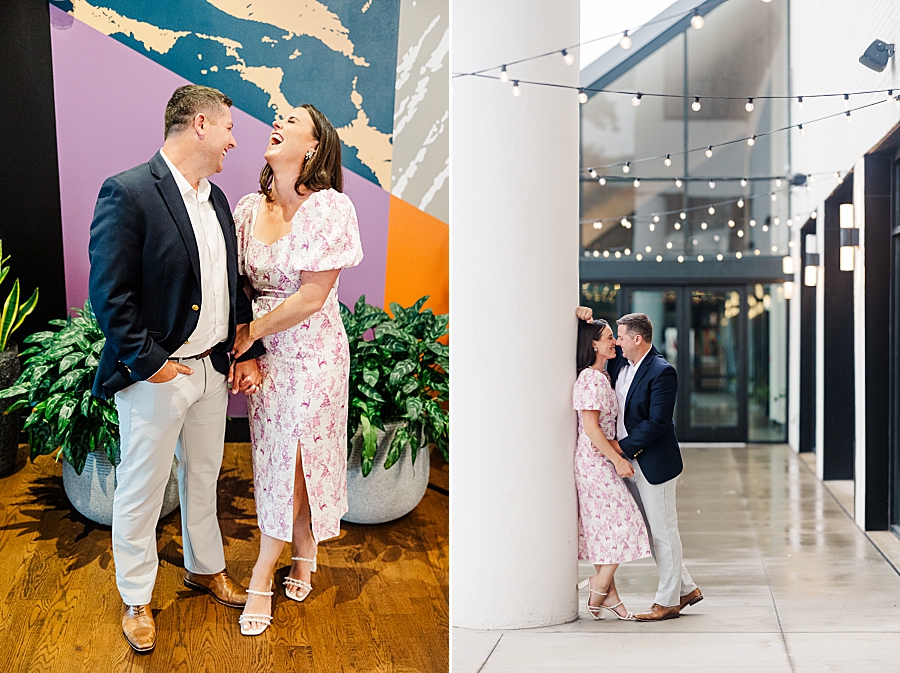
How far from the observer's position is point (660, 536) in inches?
97.7

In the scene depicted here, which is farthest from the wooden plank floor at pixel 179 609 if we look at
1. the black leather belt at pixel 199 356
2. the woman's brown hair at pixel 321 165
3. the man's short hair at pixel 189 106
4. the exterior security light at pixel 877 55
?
the exterior security light at pixel 877 55

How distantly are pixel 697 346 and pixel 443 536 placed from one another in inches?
43.6

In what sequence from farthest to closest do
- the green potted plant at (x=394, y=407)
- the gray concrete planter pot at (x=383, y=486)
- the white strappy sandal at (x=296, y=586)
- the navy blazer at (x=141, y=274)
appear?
1. the gray concrete planter pot at (x=383, y=486)
2. the green potted plant at (x=394, y=407)
3. the white strappy sandal at (x=296, y=586)
4. the navy blazer at (x=141, y=274)

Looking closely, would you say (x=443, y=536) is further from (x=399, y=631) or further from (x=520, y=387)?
(x=520, y=387)

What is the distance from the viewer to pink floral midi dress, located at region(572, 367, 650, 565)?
2461mm

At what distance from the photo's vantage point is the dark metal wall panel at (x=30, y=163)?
1.93 meters

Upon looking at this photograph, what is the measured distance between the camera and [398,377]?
235 cm

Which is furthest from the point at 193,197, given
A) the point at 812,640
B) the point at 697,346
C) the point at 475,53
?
the point at 812,640

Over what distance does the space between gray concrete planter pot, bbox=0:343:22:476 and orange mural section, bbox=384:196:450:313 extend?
3.40ft

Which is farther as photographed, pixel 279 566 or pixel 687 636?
pixel 687 636

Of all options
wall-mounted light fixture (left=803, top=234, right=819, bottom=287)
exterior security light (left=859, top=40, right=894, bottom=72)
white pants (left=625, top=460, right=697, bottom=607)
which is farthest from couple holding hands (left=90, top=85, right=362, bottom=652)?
exterior security light (left=859, top=40, right=894, bottom=72)

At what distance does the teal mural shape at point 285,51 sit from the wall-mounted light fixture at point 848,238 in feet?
5.01

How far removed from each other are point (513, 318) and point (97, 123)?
1.38 m

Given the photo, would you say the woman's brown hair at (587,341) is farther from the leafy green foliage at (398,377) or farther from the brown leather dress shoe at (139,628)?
the brown leather dress shoe at (139,628)
